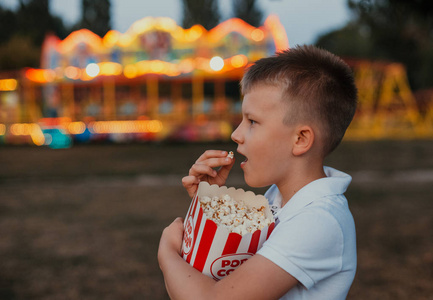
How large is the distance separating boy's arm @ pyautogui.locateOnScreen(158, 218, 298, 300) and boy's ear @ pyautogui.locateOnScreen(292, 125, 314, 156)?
1.17 ft

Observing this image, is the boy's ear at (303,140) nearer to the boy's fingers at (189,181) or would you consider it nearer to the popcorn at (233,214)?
the popcorn at (233,214)

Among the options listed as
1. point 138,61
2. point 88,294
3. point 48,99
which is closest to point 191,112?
point 138,61

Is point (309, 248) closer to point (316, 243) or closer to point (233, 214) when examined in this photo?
point (316, 243)

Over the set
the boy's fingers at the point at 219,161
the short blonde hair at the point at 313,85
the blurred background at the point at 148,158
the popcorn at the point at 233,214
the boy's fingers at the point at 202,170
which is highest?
the short blonde hair at the point at 313,85

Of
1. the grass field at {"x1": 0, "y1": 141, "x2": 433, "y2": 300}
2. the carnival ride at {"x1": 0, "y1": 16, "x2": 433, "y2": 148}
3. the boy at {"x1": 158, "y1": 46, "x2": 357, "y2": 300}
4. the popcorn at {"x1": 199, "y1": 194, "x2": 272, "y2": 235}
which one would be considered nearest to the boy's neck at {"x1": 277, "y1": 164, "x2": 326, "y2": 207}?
the boy at {"x1": 158, "y1": 46, "x2": 357, "y2": 300}

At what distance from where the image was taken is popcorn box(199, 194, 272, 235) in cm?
119

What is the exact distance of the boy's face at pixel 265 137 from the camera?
121 cm

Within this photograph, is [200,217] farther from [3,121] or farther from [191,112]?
[3,121]

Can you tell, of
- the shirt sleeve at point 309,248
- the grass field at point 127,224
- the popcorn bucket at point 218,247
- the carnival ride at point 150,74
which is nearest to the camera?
the shirt sleeve at point 309,248

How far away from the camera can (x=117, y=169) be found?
9.38m

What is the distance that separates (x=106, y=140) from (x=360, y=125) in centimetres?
1102

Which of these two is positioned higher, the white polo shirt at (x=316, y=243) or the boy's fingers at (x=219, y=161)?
the boy's fingers at (x=219, y=161)

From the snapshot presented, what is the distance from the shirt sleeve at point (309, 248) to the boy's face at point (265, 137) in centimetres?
21

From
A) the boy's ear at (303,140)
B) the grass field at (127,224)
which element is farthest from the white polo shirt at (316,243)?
the grass field at (127,224)
